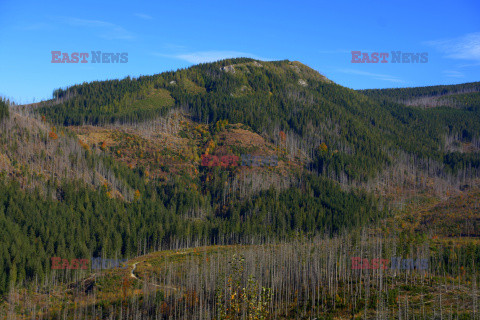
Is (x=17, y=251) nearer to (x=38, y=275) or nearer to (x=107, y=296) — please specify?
(x=38, y=275)

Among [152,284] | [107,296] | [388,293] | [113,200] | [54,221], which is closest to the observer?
[388,293]

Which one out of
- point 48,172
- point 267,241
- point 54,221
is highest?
point 48,172

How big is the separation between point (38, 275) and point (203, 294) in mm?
48825

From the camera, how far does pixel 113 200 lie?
639 ft

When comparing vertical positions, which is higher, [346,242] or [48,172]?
[48,172]

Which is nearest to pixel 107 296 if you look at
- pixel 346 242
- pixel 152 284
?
pixel 152 284

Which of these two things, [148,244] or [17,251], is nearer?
[17,251]

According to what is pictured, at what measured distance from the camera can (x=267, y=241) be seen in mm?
197000

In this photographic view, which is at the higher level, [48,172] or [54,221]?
[48,172]

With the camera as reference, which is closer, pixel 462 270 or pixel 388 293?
pixel 388 293

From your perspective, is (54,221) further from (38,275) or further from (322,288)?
(322,288)

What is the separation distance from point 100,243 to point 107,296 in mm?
41546

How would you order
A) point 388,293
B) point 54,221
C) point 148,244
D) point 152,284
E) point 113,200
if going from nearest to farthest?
point 388,293, point 152,284, point 54,221, point 148,244, point 113,200

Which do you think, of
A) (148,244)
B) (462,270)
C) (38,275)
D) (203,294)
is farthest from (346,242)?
(38,275)
